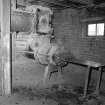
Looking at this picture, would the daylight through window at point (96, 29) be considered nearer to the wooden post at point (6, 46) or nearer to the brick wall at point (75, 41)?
the brick wall at point (75, 41)

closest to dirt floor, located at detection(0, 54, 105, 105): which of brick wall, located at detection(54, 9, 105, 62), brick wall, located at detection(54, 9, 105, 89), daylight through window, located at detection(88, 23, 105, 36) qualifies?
brick wall, located at detection(54, 9, 105, 89)

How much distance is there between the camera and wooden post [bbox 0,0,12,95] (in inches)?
124

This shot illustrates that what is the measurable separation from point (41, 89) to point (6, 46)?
1.43 m

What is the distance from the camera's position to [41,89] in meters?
3.86

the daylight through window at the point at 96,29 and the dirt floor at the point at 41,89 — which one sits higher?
the daylight through window at the point at 96,29

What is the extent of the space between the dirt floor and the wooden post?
278 millimetres

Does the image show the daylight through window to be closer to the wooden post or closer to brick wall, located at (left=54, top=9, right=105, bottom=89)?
brick wall, located at (left=54, top=9, right=105, bottom=89)

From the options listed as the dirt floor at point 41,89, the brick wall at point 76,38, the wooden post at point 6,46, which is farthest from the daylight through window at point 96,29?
the wooden post at point 6,46

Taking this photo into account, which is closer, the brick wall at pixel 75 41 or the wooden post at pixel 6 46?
the wooden post at pixel 6 46

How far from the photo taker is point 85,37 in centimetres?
580

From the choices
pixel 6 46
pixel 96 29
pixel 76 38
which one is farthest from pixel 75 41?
pixel 6 46

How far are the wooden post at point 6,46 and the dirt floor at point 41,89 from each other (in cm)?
28

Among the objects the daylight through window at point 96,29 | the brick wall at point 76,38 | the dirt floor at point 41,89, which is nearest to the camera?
the dirt floor at point 41,89

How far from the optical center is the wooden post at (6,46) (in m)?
3.15
